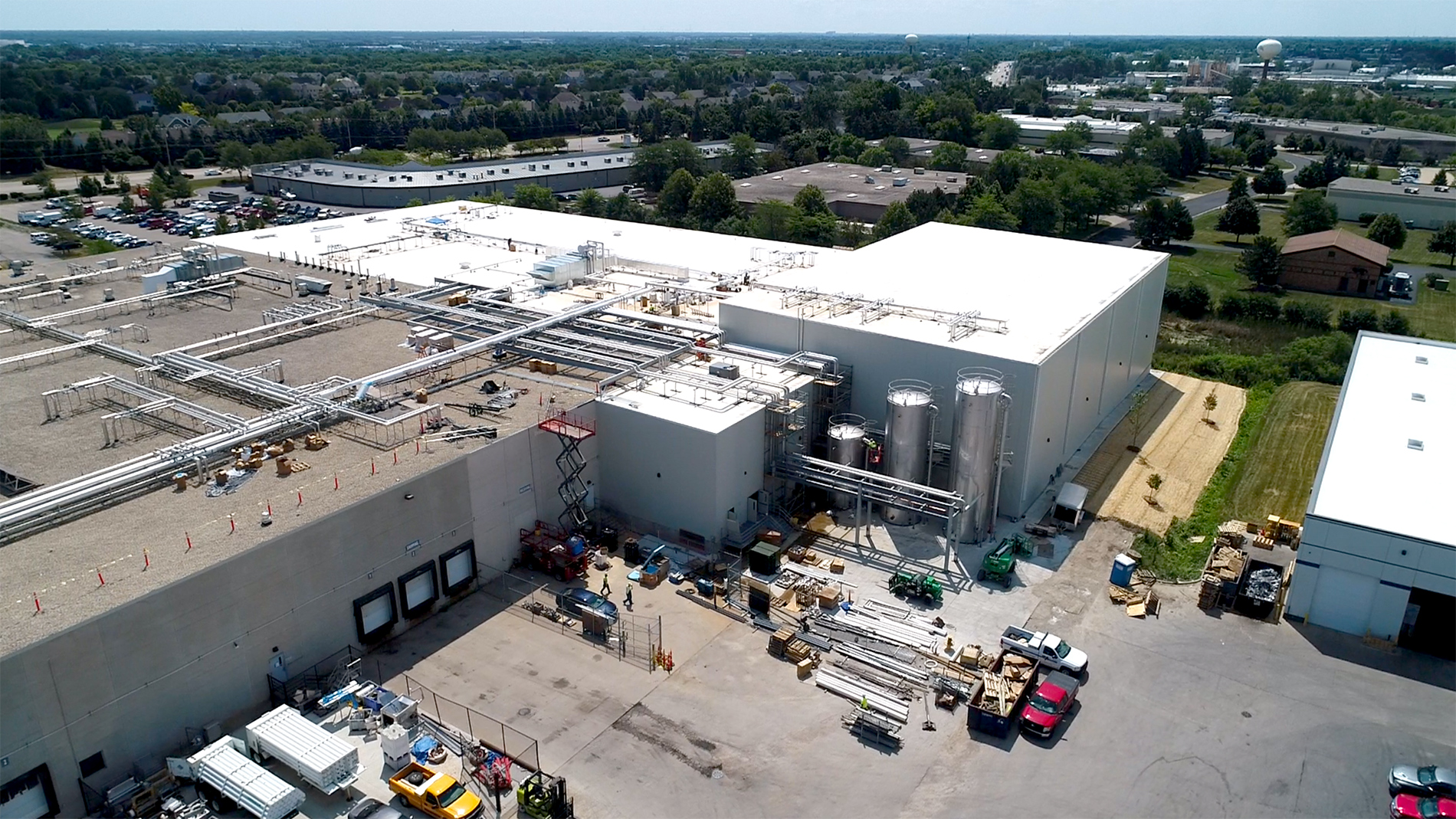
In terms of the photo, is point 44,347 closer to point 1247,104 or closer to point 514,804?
point 514,804

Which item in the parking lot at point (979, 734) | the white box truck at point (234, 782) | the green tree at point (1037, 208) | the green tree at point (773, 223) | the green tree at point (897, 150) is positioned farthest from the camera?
the green tree at point (897, 150)

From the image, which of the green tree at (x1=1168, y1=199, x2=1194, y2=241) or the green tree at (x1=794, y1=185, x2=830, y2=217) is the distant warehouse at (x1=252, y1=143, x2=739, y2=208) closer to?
the green tree at (x1=794, y1=185, x2=830, y2=217)

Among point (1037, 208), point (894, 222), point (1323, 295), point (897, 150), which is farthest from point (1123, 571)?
point (897, 150)

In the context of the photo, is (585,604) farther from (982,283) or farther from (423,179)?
(423,179)

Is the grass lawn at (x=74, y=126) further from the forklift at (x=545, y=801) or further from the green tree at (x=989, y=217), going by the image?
the forklift at (x=545, y=801)

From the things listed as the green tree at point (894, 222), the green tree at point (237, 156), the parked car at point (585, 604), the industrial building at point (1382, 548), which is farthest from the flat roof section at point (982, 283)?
the green tree at point (237, 156)

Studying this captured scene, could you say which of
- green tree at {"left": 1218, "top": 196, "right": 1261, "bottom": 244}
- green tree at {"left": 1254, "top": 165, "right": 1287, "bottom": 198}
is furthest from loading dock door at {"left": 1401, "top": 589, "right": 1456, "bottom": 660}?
green tree at {"left": 1254, "top": 165, "right": 1287, "bottom": 198}
